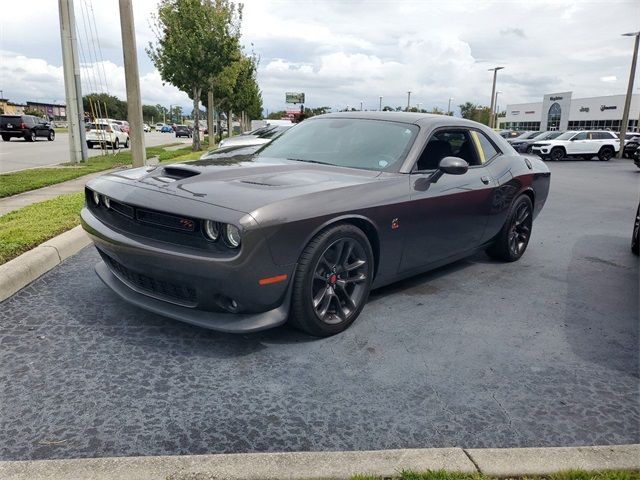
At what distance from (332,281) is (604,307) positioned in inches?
93.3

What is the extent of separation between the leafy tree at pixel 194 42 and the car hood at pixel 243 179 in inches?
747

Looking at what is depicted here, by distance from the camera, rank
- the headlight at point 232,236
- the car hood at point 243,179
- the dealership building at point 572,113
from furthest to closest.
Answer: the dealership building at point 572,113 → the car hood at point 243,179 → the headlight at point 232,236

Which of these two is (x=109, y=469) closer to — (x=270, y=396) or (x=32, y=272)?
(x=270, y=396)

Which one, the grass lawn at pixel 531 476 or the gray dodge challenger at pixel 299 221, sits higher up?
the gray dodge challenger at pixel 299 221

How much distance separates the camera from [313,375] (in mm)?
2857

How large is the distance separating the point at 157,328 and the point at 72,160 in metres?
13.6

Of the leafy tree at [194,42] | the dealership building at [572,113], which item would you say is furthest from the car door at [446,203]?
the dealership building at [572,113]

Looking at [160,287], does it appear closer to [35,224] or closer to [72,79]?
[35,224]

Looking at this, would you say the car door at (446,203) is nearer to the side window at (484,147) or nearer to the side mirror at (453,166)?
the side window at (484,147)

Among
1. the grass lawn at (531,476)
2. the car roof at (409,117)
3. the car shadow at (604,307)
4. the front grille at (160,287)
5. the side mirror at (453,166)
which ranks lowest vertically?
the car shadow at (604,307)

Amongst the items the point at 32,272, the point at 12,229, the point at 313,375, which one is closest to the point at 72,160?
the point at 12,229

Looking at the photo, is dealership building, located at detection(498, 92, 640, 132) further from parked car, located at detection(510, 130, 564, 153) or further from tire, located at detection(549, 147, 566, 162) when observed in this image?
tire, located at detection(549, 147, 566, 162)

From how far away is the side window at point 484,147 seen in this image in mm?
4773

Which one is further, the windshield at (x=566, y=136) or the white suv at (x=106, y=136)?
the windshield at (x=566, y=136)
